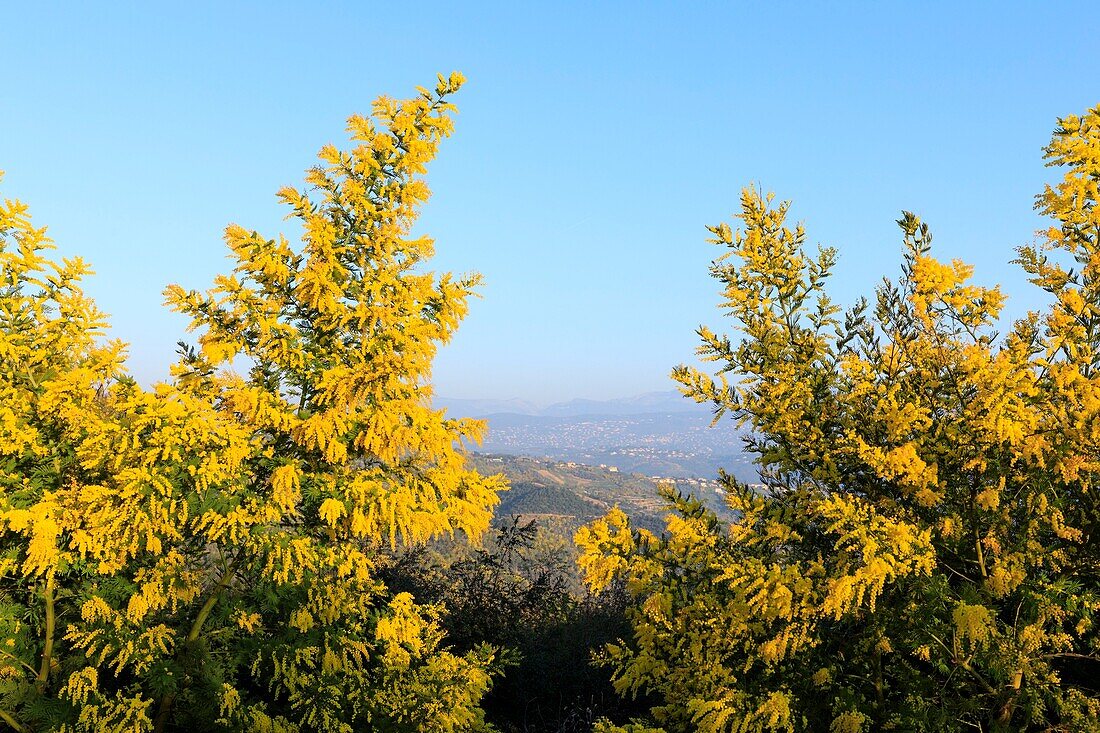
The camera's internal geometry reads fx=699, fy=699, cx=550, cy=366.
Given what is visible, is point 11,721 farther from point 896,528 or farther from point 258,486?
point 896,528

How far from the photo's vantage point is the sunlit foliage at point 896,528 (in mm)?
5262

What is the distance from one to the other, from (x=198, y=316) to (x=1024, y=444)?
7.64 m

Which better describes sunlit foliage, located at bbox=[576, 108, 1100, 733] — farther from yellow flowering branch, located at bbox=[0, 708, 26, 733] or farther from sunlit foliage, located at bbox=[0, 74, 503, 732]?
yellow flowering branch, located at bbox=[0, 708, 26, 733]

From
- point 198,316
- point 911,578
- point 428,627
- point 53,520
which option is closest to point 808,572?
point 911,578

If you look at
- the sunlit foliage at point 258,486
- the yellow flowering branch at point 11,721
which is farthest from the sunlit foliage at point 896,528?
the yellow flowering branch at point 11,721

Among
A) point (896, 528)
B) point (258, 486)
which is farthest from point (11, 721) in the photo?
point (896, 528)

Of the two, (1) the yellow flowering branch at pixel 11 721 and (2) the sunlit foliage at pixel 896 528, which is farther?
(1) the yellow flowering branch at pixel 11 721

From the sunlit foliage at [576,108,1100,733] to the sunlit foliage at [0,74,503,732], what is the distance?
91.1 inches

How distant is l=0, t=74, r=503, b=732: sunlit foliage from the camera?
668cm

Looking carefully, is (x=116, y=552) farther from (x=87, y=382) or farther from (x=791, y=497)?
(x=791, y=497)

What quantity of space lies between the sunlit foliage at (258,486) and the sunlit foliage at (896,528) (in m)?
2.31

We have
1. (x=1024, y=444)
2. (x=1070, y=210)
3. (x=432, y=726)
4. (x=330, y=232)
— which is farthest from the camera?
(x=330, y=232)

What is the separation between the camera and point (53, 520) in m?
6.69

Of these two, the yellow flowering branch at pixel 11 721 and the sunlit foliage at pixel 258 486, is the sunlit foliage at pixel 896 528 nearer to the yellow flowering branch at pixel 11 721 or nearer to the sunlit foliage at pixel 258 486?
the sunlit foliage at pixel 258 486
